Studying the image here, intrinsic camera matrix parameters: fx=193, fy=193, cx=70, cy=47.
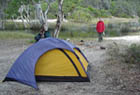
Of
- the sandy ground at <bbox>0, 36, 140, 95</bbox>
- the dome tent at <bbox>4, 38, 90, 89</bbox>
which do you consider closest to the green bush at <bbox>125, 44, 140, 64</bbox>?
the sandy ground at <bbox>0, 36, 140, 95</bbox>

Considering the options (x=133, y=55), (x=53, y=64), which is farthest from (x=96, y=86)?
(x=133, y=55)

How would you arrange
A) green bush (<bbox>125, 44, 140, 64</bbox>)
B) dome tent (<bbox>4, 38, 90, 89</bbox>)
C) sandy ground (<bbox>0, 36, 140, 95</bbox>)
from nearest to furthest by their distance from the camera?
1. sandy ground (<bbox>0, 36, 140, 95</bbox>)
2. dome tent (<bbox>4, 38, 90, 89</bbox>)
3. green bush (<bbox>125, 44, 140, 64</bbox>)

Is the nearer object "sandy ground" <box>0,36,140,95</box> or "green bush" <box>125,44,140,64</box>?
"sandy ground" <box>0,36,140,95</box>

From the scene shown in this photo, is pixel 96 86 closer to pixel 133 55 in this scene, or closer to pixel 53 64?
pixel 53 64

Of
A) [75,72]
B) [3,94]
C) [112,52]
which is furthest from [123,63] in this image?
[3,94]

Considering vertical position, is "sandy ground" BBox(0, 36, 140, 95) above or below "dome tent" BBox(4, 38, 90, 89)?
below

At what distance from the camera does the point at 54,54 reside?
6250mm

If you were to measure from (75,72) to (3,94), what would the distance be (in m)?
2.23

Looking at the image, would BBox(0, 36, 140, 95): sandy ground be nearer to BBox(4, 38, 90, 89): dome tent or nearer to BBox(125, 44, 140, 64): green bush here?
BBox(4, 38, 90, 89): dome tent

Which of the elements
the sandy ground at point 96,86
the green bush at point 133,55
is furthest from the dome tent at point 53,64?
the green bush at point 133,55

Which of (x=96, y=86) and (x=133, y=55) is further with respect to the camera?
(x=133, y=55)

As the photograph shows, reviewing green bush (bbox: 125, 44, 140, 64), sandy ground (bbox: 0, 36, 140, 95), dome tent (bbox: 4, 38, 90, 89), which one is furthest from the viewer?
green bush (bbox: 125, 44, 140, 64)

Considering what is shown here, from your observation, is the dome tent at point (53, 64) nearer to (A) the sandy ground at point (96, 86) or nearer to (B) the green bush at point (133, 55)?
(A) the sandy ground at point (96, 86)

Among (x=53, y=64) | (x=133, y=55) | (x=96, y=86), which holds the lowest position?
(x=96, y=86)
